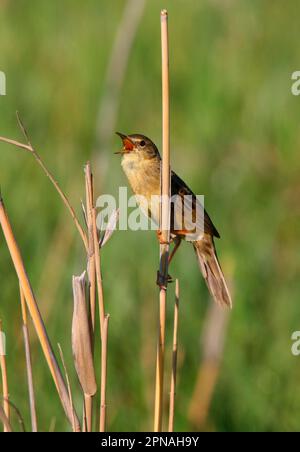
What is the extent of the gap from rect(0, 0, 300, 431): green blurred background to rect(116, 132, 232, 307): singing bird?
2.83ft

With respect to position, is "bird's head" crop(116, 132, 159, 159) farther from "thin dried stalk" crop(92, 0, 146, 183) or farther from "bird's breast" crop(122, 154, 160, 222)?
"thin dried stalk" crop(92, 0, 146, 183)

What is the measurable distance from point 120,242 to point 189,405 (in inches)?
44.9

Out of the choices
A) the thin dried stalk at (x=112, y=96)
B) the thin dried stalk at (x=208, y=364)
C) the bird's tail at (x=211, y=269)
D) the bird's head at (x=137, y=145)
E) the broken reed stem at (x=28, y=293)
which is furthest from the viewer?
the thin dried stalk at (x=112, y=96)

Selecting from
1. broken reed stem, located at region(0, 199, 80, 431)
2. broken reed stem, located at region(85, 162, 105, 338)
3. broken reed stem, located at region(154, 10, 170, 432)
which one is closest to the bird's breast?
broken reed stem, located at region(154, 10, 170, 432)

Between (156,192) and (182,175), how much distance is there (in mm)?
1952

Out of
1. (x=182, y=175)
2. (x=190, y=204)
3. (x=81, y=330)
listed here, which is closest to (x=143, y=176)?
(x=190, y=204)

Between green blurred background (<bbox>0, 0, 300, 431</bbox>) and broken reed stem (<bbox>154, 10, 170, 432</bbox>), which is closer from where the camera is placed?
broken reed stem (<bbox>154, 10, 170, 432</bbox>)

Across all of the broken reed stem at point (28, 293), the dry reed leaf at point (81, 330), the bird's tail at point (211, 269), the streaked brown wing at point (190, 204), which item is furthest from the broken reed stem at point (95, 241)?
the streaked brown wing at point (190, 204)

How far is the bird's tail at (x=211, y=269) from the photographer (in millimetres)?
3871

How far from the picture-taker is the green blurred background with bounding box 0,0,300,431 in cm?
477

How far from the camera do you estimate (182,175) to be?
236 inches

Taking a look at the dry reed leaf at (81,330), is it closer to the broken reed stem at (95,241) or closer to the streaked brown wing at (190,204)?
the broken reed stem at (95,241)

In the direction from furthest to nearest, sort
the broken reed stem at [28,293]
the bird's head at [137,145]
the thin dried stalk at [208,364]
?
the thin dried stalk at [208,364]
the bird's head at [137,145]
the broken reed stem at [28,293]

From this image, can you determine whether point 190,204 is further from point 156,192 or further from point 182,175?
point 182,175
